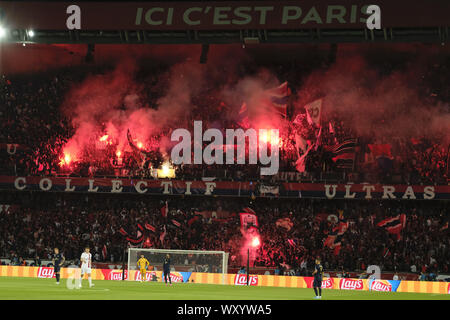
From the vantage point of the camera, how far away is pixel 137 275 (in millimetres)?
41750

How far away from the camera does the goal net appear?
4219cm

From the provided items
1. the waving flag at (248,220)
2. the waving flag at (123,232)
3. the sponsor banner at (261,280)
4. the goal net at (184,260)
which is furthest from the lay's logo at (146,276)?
the waving flag at (248,220)

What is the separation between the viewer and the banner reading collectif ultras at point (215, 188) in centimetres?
4622

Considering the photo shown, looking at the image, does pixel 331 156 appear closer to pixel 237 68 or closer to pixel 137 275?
pixel 237 68

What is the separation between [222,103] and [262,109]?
2.93m

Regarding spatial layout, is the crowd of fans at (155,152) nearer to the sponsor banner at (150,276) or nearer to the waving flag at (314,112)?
the waving flag at (314,112)

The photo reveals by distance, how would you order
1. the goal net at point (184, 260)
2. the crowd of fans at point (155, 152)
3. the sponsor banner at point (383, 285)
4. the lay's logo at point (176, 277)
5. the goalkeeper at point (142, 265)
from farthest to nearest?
the crowd of fans at point (155, 152), the goal net at point (184, 260), the lay's logo at point (176, 277), the goalkeeper at point (142, 265), the sponsor banner at point (383, 285)

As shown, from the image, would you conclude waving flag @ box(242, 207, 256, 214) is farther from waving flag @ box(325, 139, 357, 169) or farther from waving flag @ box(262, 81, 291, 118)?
waving flag @ box(262, 81, 291, 118)

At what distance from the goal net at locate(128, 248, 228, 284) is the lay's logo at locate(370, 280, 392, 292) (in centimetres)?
849

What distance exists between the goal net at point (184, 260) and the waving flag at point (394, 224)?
10789 millimetres

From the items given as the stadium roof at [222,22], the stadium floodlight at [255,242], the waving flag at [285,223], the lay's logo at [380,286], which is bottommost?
the lay's logo at [380,286]

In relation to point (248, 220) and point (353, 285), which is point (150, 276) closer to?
point (248, 220)

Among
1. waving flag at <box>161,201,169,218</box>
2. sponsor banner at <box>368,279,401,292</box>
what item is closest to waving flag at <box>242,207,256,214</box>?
waving flag at <box>161,201,169,218</box>
